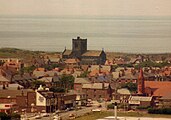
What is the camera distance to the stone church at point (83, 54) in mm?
17281

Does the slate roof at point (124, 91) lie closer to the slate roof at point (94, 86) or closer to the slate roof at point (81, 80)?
the slate roof at point (94, 86)

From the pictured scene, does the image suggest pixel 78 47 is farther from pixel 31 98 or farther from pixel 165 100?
pixel 31 98

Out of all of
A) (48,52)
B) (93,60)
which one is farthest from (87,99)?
(48,52)

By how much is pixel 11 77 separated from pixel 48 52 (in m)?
9.27

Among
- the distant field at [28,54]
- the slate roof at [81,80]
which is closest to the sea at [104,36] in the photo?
the distant field at [28,54]

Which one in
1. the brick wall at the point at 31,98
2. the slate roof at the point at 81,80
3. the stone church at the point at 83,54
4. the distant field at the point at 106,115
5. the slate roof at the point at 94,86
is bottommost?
the distant field at the point at 106,115

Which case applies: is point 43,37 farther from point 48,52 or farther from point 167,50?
point 167,50

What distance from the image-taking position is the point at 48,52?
64.8 ft

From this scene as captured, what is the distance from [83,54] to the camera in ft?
58.2

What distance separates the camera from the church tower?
1788cm

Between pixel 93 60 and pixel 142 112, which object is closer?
pixel 142 112

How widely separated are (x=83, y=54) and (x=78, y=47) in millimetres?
433

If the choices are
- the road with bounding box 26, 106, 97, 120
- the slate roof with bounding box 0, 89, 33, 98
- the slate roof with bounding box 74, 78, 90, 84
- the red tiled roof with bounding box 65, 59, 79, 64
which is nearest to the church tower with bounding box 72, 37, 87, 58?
the red tiled roof with bounding box 65, 59, 79, 64

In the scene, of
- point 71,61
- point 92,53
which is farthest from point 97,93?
point 92,53
